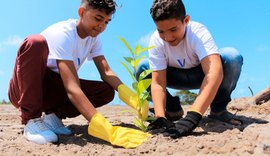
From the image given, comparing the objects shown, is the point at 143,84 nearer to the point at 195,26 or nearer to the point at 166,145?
the point at 166,145

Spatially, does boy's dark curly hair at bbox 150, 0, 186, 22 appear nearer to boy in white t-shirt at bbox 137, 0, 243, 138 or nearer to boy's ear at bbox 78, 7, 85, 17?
boy in white t-shirt at bbox 137, 0, 243, 138

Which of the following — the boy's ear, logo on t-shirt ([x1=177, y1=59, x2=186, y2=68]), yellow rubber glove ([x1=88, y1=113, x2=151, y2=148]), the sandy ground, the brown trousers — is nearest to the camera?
the sandy ground

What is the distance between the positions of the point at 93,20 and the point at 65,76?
18.9 inches

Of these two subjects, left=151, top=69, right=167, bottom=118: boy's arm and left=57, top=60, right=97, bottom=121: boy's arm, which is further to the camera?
left=151, top=69, right=167, bottom=118: boy's arm

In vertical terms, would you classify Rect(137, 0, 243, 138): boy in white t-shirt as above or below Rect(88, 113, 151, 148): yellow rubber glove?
above

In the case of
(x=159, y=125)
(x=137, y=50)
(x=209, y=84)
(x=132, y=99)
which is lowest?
(x=159, y=125)

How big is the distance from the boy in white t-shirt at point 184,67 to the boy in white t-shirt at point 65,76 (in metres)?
0.27

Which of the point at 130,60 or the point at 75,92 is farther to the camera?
the point at 130,60

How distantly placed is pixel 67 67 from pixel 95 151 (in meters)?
0.65

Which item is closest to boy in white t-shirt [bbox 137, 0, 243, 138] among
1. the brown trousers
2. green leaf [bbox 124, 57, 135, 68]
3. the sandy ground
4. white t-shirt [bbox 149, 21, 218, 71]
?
white t-shirt [bbox 149, 21, 218, 71]

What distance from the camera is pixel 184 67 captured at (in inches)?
131

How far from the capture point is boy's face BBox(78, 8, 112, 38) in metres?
2.80

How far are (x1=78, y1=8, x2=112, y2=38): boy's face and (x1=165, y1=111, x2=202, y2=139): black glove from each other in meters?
0.93

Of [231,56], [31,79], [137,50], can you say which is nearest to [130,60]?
[137,50]
